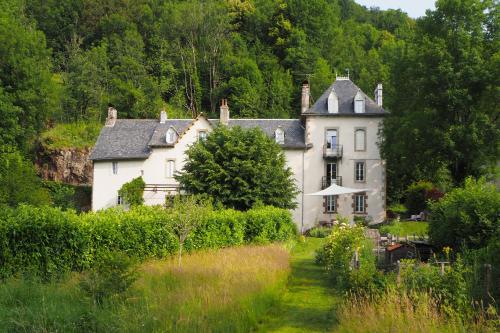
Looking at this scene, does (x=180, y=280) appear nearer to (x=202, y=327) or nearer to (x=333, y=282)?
(x=202, y=327)

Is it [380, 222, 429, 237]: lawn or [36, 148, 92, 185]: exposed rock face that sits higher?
[36, 148, 92, 185]: exposed rock face

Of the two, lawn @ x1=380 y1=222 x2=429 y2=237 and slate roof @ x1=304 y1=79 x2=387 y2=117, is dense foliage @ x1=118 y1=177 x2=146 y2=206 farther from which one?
lawn @ x1=380 y1=222 x2=429 y2=237

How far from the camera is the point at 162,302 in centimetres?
1062

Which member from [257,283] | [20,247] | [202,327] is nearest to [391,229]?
[257,283]

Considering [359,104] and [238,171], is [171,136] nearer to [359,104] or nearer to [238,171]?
[238,171]

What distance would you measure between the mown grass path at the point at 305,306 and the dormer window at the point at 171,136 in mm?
23000

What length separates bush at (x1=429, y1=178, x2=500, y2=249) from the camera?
15.3 metres

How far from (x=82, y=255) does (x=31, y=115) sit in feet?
110

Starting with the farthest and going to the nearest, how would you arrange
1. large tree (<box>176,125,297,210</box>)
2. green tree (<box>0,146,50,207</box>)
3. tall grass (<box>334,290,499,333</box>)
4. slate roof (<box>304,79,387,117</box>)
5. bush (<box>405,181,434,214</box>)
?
slate roof (<box>304,79,387,117</box>) → bush (<box>405,181,434,214</box>) → green tree (<box>0,146,50,207</box>) → large tree (<box>176,125,297,210</box>) → tall grass (<box>334,290,499,333</box>)

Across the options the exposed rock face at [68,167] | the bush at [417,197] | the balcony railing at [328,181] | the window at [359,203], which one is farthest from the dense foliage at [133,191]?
the bush at [417,197]

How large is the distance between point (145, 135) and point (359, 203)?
54.3 feet

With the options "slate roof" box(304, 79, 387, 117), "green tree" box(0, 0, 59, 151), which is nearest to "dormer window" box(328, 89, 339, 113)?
"slate roof" box(304, 79, 387, 117)

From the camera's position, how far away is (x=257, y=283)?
1305 centimetres

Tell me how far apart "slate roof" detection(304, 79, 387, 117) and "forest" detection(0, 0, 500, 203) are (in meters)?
1.49
